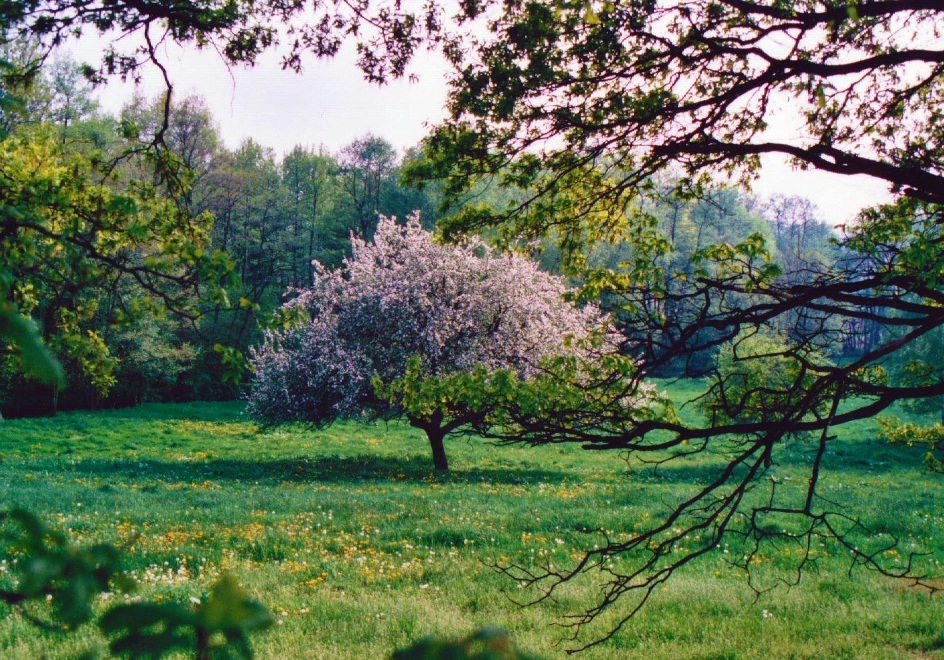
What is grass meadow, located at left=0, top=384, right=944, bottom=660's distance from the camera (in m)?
6.34

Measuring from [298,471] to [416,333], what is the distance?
5.67 meters

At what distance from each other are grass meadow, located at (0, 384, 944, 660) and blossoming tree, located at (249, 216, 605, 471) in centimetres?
218

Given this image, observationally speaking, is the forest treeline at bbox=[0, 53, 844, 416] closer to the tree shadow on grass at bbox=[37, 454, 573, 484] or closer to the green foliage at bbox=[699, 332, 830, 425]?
the tree shadow on grass at bbox=[37, 454, 573, 484]

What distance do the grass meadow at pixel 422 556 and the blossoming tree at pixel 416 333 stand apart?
7.15 feet

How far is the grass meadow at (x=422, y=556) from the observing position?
250 inches

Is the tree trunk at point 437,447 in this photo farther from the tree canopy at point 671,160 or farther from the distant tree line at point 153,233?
the tree canopy at point 671,160

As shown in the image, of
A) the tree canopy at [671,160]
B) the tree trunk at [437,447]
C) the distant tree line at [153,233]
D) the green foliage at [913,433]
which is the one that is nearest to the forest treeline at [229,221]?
the distant tree line at [153,233]

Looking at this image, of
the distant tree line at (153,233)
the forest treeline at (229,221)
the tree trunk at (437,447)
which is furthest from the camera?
the forest treeline at (229,221)

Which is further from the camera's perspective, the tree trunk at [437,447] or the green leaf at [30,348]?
the tree trunk at [437,447]

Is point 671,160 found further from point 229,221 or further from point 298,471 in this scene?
point 229,221

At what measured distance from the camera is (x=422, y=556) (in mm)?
8953

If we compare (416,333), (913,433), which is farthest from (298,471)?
(913,433)

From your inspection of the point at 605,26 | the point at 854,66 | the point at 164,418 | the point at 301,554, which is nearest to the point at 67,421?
the point at 164,418

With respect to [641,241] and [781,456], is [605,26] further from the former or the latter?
[781,456]
